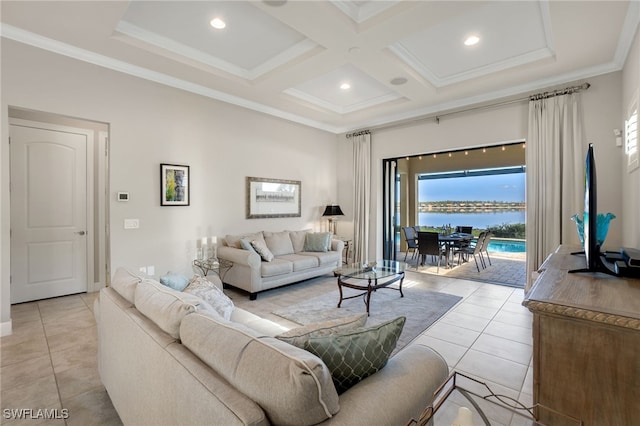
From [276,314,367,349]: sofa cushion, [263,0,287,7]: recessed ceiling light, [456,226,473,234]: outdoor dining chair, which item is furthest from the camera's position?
[456,226,473,234]: outdoor dining chair

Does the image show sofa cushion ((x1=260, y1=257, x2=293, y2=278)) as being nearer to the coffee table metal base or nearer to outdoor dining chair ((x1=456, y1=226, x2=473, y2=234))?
the coffee table metal base

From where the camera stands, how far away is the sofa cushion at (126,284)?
1.77m

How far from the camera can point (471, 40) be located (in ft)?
11.6

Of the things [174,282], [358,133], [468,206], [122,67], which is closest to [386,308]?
[174,282]

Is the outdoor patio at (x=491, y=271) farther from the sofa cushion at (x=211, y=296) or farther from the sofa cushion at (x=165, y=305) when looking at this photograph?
the sofa cushion at (x=165, y=305)

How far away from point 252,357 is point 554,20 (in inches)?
155

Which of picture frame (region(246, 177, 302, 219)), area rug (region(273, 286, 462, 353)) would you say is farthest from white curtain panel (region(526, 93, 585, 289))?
picture frame (region(246, 177, 302, 219))

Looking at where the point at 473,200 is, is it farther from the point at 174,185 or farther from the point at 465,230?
the point at 174,185

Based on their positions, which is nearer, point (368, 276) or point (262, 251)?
point (368, 276)

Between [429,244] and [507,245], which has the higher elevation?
[429,244]

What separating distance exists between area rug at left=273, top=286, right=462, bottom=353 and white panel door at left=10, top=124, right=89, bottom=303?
3266 millimetres

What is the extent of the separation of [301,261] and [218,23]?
131 inches

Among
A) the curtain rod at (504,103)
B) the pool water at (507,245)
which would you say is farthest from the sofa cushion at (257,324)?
the pool water at (507,245)

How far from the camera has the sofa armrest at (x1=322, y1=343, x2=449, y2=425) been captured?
3.11 ft
